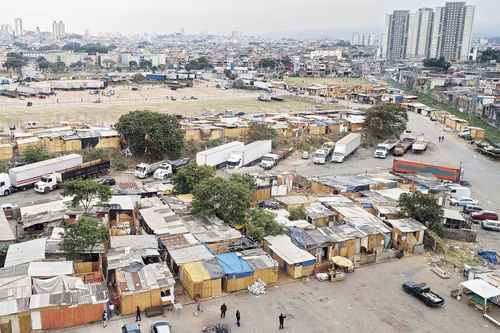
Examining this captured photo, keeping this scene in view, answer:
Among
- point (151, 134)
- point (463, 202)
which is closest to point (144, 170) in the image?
point (151, 134)

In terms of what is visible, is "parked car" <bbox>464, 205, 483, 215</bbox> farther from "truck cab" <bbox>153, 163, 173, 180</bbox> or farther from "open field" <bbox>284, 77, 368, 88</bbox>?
"open field" <bbox>284, 77, 368, 88</bbox>

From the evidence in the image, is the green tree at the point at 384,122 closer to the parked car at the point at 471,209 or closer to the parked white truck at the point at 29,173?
the parked car at the point at 471,209

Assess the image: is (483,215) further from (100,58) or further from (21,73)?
(100,58)

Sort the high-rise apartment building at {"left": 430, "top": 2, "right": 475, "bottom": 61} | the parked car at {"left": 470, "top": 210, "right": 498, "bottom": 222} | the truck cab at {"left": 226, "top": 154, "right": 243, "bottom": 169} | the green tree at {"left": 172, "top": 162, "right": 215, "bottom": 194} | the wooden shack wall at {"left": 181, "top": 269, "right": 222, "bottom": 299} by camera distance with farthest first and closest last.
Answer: the high-rise apartment building at {"left": 430, "top": 2, "right": 475, "bottom": 61} < the truck cab at {"left": 226, "top": 154, "right": 243, "bottom": 169} < the parked car at {"left": 470, "top": 210, "right": 498, "bottom": 222} < the green tree at {"left": 172, "top": 162, "right": 215, "bottom": 194} < the wooden shack wall at {"left": 181, "top": 269, "right": 222, "bottom": 299}

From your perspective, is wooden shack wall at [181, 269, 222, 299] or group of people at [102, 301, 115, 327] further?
wooden shack wall at [181, 269, 222, 299]

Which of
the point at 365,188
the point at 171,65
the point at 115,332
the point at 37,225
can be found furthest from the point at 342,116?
the point at 171,65

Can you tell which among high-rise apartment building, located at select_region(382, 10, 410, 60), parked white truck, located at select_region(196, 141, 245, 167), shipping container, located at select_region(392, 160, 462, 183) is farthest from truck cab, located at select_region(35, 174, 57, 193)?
high-rise apartment building, located at select_region(382, 10, 410, 60)
